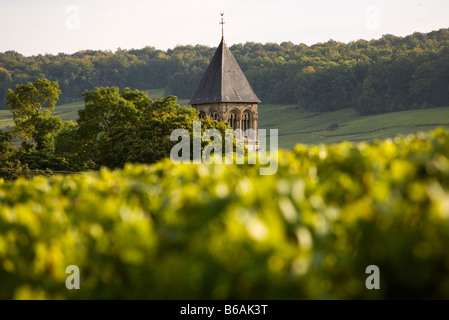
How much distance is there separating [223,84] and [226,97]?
2184 mm

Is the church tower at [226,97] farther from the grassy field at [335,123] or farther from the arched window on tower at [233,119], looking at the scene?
the grassy field at [335,123]

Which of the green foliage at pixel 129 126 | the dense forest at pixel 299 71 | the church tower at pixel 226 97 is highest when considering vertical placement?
the dense forest at pixel 299 71

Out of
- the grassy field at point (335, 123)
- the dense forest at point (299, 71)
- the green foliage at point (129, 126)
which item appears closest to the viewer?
the green foliage at point (129, 126)

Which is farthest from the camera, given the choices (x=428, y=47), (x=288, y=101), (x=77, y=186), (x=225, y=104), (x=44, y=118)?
→ (x=288, y=101)

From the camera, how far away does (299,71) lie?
13512cm

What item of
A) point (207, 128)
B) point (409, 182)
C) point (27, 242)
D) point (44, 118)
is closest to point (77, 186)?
point (27, 242)

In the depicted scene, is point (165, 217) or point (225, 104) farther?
point (225, 104)

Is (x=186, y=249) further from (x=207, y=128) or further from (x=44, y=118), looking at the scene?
(x=44, y=118)

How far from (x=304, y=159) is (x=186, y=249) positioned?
3.47m

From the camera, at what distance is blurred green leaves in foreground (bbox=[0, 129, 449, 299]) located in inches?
111

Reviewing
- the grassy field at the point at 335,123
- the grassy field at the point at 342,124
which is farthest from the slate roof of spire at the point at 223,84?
the grassy field at the point at 342,124

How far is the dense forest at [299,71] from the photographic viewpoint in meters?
108

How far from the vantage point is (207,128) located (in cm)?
5372

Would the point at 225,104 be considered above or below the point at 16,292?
above
